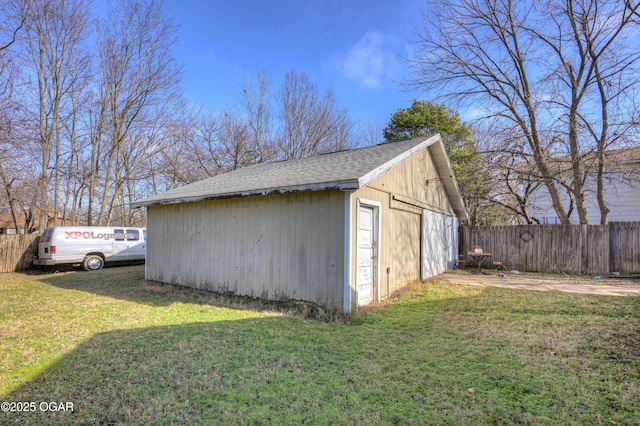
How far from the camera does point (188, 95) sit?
62.5ft

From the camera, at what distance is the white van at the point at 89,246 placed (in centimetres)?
1130

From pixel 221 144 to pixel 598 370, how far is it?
20391mm

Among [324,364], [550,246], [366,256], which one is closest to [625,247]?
[550,246]

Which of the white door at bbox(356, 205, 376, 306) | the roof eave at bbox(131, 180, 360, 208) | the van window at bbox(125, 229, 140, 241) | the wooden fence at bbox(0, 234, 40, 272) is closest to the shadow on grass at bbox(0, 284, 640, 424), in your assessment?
the white door at bbox(356, 205, 376, 306)

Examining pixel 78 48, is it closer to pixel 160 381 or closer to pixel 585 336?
pixel 160 381

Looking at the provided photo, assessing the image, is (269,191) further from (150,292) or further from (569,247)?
(569,247)

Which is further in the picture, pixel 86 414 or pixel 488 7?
pixel 488 7

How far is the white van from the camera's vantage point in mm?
11305

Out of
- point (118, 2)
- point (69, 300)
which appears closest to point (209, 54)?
point (118, 2)

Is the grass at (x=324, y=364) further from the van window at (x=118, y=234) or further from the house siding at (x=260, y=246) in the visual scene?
the van window at (x=118, y=234)

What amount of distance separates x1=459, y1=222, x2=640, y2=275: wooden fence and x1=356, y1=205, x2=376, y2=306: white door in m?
8.45

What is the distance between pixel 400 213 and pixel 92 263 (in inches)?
474

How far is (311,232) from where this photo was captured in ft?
19.4

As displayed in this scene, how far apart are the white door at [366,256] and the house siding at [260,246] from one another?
0.58 meters
